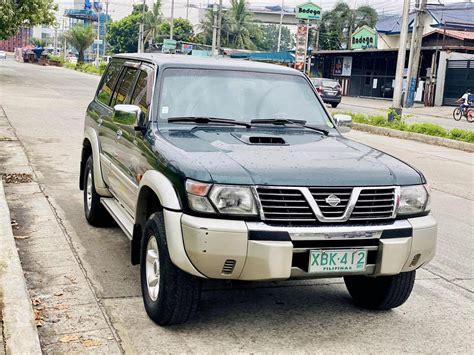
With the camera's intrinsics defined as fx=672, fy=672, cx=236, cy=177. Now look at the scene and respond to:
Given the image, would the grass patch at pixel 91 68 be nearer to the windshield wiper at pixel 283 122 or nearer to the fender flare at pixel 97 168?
the fender flare at pixel 97 168

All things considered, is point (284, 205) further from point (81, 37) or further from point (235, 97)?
point (81, 37)

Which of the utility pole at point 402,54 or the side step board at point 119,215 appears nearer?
the side step board at point 119,215

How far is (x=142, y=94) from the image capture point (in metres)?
5.64

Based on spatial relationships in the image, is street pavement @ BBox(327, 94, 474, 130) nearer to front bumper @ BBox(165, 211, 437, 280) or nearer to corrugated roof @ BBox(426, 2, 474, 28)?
corrugated roof @ BBox(426, 2, 474, 28)

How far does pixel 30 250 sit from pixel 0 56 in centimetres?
9122

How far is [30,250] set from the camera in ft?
20.4

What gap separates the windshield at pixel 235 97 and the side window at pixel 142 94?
0.56 ft

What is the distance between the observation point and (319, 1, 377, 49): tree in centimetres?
6309

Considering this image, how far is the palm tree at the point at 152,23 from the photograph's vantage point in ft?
295

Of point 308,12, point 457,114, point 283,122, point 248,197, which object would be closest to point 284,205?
point 248,197

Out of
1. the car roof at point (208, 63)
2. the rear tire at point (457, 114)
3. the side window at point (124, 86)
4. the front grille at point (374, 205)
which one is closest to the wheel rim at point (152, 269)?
the front grille at point (374, 205)

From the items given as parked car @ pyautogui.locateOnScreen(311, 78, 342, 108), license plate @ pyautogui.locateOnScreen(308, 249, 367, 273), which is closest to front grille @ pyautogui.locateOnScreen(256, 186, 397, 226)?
license plate @ pyautogui.locateOnScreen(308, 249, 367, 273)

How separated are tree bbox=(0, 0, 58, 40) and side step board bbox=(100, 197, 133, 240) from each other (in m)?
30.2

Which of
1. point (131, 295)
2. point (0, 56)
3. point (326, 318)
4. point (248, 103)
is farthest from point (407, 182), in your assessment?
point (0, 56)
